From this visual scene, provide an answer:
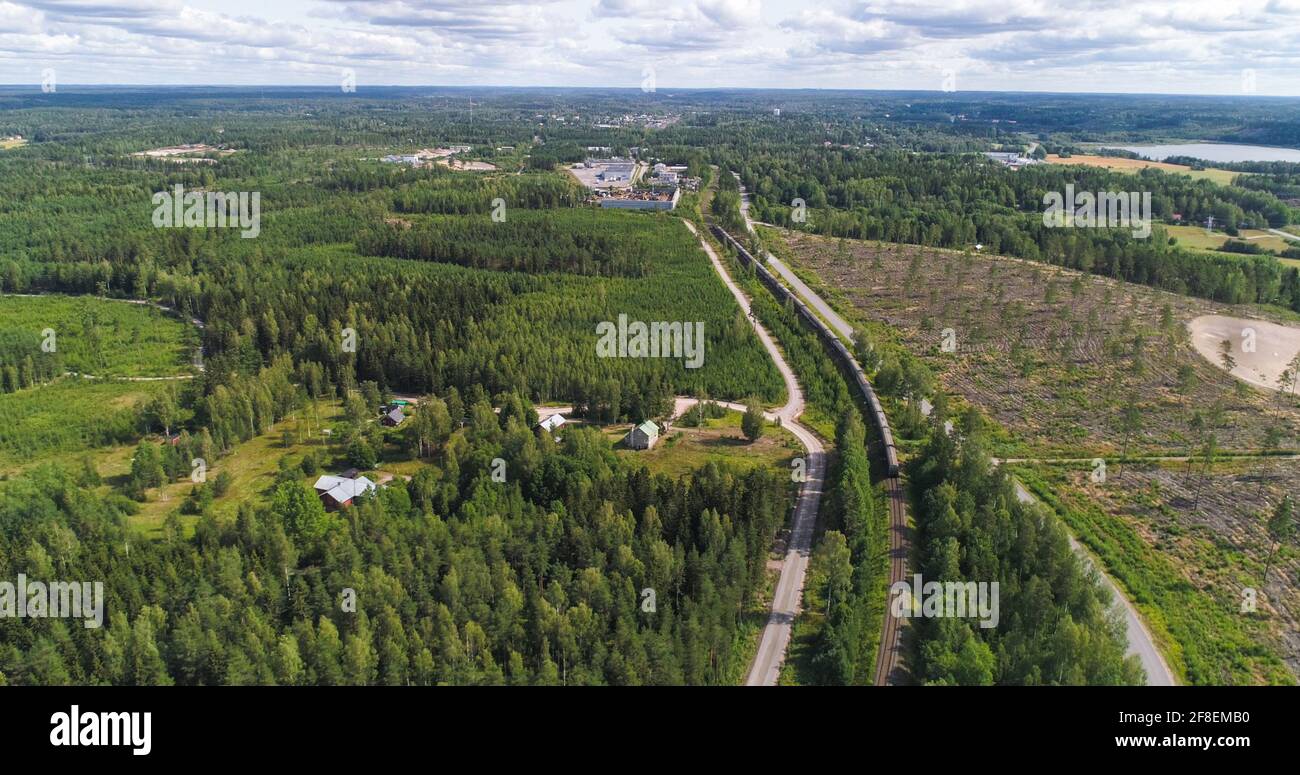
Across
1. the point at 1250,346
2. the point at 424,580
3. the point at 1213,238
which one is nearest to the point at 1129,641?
the point at 424,580

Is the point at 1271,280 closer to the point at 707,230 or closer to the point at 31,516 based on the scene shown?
the point at 707,230
